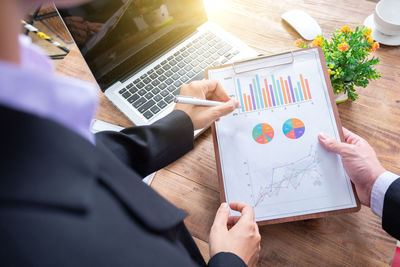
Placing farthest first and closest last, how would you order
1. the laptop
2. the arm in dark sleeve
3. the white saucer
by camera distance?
1. the white saucer
2. the laptop
3. the arm in dark sleeve

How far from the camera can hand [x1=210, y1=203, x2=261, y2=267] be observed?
592 mm

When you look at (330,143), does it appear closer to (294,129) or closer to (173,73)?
(294,129)

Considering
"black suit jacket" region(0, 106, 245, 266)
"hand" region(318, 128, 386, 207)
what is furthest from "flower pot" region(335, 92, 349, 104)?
"black suit jacket" region(0, 106, 245, 266)

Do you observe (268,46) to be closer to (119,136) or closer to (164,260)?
(119,136)

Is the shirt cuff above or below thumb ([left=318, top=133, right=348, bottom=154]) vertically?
below

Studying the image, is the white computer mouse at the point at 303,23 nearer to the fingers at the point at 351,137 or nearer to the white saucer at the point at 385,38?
the white saucer at the point at 385,38

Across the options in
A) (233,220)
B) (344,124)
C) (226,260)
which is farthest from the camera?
(344,124)

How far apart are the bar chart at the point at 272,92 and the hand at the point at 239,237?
251 mm

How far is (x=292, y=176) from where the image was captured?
68 centimetres

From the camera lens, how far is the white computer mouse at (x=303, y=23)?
0.90m

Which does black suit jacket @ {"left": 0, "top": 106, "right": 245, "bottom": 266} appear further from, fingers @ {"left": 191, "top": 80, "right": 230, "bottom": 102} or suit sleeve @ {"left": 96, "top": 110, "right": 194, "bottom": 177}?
fingers @ {"left": 191, "top": 80, "right": 230, "bottom": 102}

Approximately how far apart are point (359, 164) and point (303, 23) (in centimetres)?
48

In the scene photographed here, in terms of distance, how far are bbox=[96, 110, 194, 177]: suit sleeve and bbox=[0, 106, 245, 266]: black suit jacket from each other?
22cm

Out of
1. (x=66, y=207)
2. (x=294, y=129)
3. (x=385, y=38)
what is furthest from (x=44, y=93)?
(x=385, y=38)
